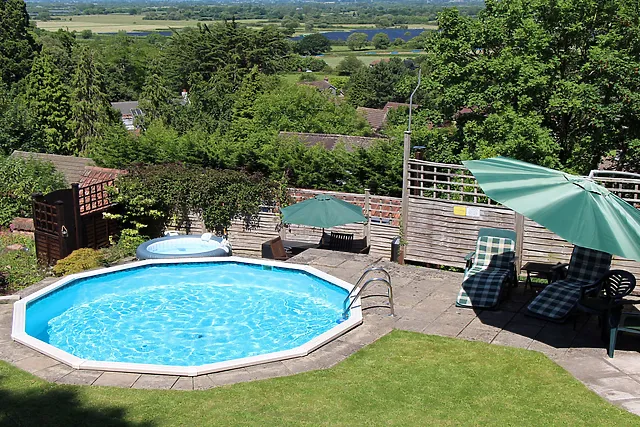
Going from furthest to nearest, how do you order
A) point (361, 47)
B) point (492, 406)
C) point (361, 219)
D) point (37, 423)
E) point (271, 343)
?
point (361, 47)
point (361, 219)
point (271, 343)
point (492, 406)
point (37, 423)

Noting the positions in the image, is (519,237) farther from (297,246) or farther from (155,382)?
(155,382)

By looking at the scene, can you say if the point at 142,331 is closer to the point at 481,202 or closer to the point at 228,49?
the point at 481,202

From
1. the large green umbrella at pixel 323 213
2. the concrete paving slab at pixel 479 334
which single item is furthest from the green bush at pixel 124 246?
the concrete paving slab at pixel 479 334

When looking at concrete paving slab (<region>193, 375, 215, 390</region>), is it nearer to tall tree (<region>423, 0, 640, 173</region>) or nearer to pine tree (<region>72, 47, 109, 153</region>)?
tall tree (<region>423, 0, 640, 173</region>)

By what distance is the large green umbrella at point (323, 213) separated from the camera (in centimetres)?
1376

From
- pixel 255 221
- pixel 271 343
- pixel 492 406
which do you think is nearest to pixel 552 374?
pixel 492 406

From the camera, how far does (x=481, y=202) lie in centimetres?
1290

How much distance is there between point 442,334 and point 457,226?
373cm

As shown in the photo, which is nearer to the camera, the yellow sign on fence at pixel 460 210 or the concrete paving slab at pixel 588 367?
the concrete paving slab at pixel 588 367

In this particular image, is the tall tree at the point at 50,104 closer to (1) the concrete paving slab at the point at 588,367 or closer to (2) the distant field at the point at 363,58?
(1) the concrete paving slab at the point at 588,367

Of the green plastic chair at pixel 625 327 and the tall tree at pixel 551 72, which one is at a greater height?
the tall tree at pixel 551 72

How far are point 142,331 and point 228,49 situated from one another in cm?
5655

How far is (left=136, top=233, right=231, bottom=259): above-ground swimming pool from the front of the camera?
47.4 ft

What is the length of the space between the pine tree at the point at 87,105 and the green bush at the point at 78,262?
27.0 meters
